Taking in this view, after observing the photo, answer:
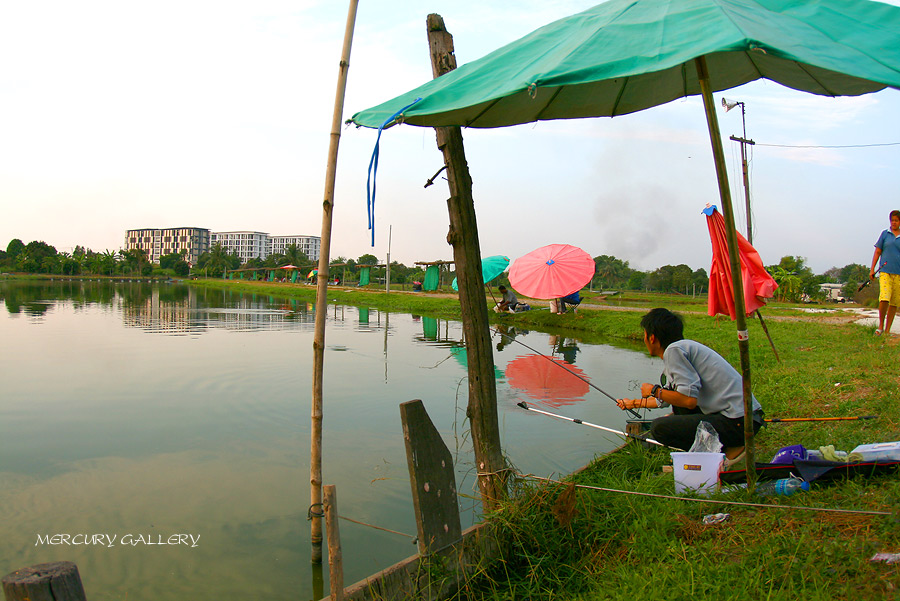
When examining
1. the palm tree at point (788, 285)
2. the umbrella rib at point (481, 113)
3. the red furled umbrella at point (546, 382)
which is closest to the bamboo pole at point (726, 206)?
the umbrella rib at point (481, 113)

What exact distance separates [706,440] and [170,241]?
15784 cm

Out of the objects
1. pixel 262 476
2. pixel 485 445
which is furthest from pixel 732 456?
pixel 262 476

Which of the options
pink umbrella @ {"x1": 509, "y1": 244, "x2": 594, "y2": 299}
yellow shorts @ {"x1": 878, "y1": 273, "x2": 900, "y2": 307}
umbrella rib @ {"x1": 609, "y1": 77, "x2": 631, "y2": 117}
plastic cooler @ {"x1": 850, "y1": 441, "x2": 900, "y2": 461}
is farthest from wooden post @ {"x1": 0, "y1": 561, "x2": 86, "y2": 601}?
pink umbrella @ {"x1": 509, "y1": 244, "x2": 594, "y2": 299}

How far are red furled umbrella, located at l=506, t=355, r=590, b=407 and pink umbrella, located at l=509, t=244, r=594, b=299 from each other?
2.06 m

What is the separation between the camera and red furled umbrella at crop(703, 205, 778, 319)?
378 cm

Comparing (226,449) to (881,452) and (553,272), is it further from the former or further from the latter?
(553,272)

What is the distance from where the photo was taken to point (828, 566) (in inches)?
87.2

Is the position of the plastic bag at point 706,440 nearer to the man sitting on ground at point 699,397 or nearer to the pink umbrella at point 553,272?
the man sitting on ground at point 699,397

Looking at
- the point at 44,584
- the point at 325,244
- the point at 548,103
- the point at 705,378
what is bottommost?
the point at 44,584

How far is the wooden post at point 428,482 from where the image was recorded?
8.46 ft

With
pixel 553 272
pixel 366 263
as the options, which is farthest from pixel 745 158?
pixel 366 263

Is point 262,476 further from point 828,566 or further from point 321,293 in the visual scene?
point 828,566

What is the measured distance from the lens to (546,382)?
850 cm

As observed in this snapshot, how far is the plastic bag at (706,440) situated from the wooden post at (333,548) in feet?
6.77
